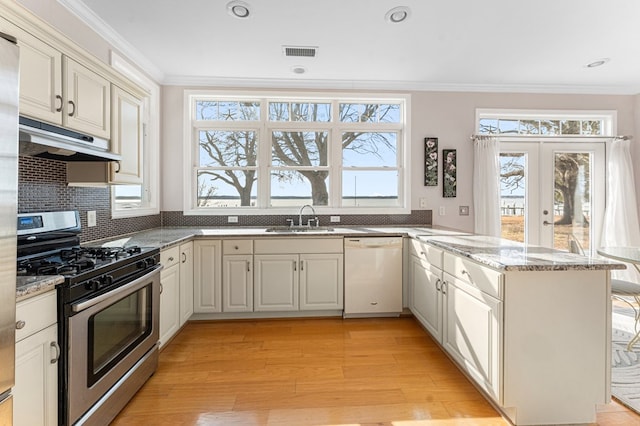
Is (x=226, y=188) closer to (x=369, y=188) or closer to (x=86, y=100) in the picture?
(x=369, y=188)

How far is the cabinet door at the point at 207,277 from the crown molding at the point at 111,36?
6.13ft

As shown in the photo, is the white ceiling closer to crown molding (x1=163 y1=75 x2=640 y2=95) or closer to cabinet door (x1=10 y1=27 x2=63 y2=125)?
crown molding (x1=163 y1=75 x2=640 y2=95)

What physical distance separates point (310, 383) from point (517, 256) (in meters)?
1.54

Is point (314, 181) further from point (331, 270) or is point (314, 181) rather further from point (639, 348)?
point (639, 348)

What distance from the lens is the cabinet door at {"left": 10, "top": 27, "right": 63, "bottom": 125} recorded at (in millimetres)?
1456

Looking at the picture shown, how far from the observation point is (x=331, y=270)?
10.5 ft

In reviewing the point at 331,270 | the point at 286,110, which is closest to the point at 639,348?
the point at 331,270

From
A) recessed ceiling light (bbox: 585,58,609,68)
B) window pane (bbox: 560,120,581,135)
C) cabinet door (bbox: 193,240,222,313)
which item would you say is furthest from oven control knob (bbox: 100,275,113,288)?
window pane (bbox: 560,120,581,135)

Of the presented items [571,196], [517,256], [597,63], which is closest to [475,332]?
[517,256]

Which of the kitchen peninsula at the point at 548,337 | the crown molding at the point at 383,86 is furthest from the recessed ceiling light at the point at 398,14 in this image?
the kitchen peninsula at the point at 548,337

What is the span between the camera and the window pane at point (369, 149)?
12.8 feet

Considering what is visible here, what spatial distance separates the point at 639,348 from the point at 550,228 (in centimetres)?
169

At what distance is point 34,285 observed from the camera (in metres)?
1.23

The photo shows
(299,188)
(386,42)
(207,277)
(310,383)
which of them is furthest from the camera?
(299,188)
